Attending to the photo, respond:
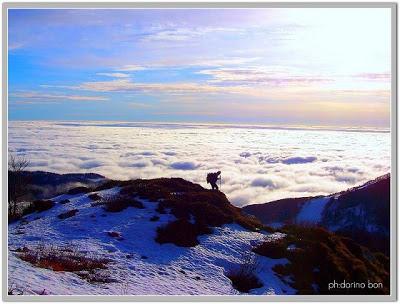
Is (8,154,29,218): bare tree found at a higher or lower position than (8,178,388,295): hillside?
higher

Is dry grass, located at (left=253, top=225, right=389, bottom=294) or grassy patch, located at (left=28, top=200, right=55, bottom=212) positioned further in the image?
grassy patch, located at (left=28, top=200, right=55, bottom=212)

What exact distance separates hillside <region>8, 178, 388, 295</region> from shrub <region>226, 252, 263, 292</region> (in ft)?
0.13

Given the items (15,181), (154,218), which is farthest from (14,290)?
(154,218)

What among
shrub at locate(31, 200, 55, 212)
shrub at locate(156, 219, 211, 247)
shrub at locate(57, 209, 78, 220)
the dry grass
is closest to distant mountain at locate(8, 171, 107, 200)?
shrub at locate(31, 200, 55, 212)

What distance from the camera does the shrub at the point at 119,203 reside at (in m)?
25.3

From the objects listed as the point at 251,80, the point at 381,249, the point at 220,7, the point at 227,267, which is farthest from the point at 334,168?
the point at 220,7

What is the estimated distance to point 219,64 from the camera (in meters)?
22.3

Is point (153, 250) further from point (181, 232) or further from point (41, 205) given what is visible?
point (41, 205)

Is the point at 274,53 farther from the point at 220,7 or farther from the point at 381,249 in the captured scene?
the point at 381,249

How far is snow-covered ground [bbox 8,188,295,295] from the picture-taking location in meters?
17.8

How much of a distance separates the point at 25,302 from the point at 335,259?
12.6 meters

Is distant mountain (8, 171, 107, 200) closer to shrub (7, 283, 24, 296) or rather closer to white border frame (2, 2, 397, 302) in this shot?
white border frame (2, 2, 397, 302)

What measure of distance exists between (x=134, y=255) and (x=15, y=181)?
6.82m

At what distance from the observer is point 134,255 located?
67.9 feet
